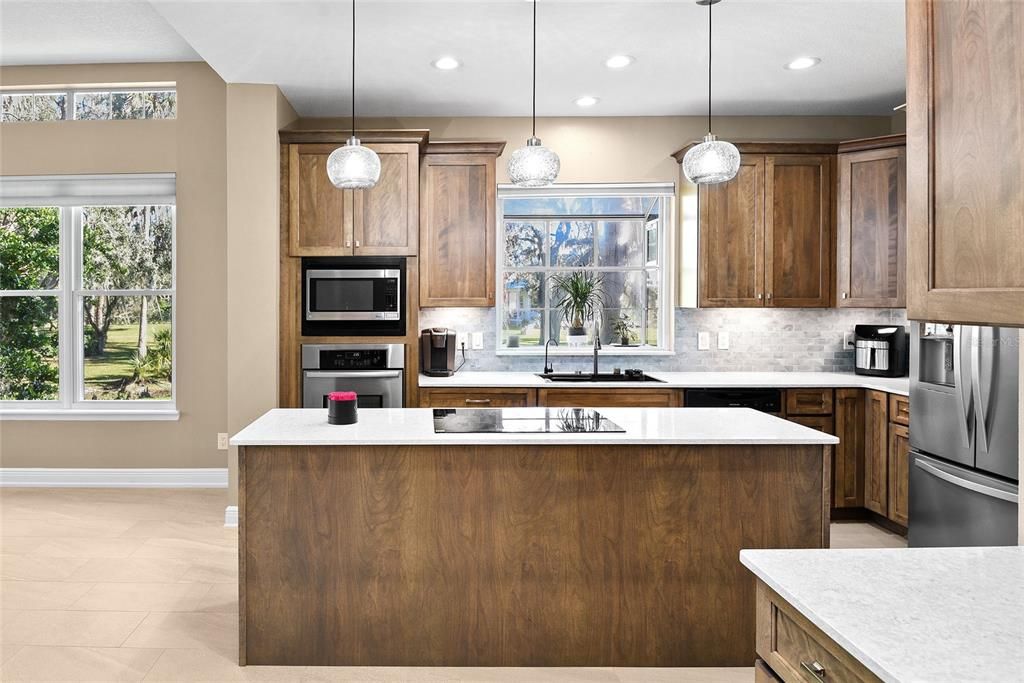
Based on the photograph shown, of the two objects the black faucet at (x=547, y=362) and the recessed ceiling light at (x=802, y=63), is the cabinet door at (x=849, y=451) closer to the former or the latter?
the black faucet at (x=547, y=362)

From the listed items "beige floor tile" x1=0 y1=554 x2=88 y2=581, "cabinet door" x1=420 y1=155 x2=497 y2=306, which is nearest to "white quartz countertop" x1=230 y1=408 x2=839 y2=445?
"beige floor tile" x1=0 y1=554 x2=88 y2=581

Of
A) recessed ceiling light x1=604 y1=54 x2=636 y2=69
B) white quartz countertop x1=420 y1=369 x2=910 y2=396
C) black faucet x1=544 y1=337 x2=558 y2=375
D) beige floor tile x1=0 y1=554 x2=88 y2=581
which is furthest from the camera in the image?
black faucet x1=544 y1=337 x2=558 y2=375

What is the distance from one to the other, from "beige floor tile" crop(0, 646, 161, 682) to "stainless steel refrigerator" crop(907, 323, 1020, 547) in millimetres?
3423

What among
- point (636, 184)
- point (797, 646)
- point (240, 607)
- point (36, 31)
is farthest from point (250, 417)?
point (797, 646)

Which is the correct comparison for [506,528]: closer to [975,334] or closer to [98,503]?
[975,334]

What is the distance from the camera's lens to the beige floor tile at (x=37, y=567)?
333cm

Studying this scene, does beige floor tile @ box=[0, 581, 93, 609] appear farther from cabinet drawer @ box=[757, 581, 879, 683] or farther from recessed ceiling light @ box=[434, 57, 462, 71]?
recessed ceiling light @ box=[434, 57, 462, 71]

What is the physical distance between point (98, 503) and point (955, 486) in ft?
16.8

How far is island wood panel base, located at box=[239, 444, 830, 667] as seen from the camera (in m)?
2.44

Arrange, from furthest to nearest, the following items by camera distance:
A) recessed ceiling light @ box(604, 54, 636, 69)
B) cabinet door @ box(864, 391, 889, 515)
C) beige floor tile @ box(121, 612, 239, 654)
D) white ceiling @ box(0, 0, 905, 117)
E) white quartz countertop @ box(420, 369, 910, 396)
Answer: white quartz countertop @ box(420, 369, 910, 396) < cabinet door @ box(864, 391, 889, 515) < recessed ceiling light @ box(604, 54, 636, 69) < white ceiling @ box(0, 0, 905, 117) < beige floor tile @ box(121, 612, 239, 654)

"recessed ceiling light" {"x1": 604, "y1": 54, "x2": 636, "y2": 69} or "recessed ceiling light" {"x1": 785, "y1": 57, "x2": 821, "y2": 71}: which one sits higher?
"recessed ceiling light" {"x1": 604, "y1": 54, "x2": 636, "y2": 69}

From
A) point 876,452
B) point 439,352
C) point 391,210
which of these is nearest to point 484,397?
point 439,352

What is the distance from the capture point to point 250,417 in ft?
13.8

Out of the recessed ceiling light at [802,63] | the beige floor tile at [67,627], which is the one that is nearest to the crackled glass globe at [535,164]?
the recessed ceiling light at [802,63]
